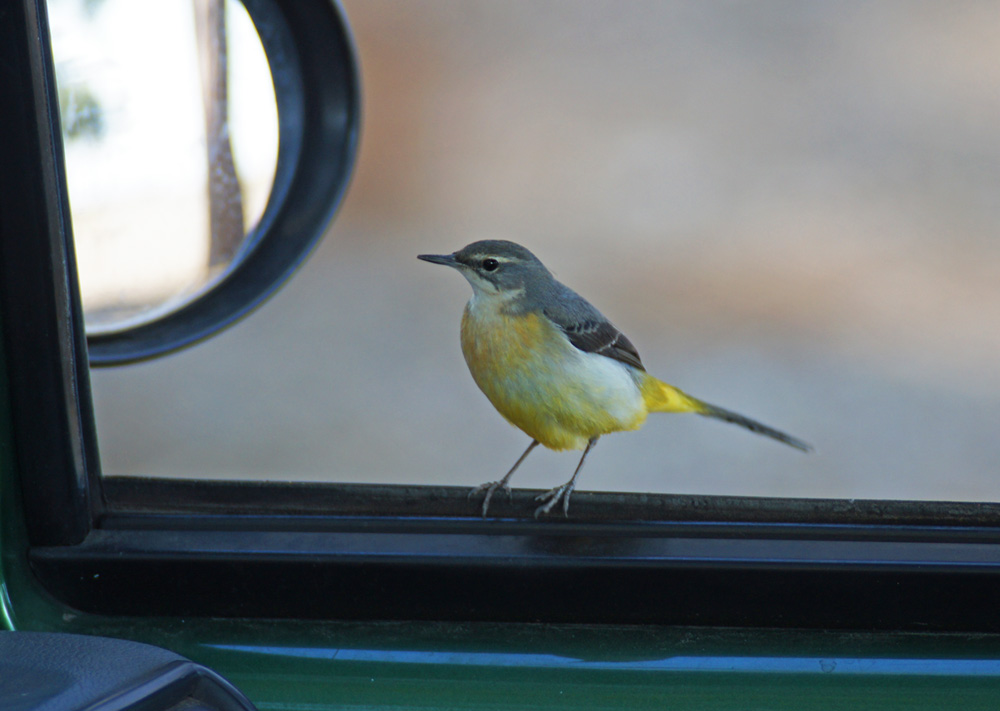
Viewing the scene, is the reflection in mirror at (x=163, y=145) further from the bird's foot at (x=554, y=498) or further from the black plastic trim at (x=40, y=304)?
the bird's foot at (x=554, y=498)

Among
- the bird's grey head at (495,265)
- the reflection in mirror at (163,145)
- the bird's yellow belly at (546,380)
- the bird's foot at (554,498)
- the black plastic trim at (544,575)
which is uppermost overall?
the reflection in mirror at (163,145)

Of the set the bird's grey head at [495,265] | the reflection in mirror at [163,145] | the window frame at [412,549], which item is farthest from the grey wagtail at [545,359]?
the reflection in mirror at [163,145]

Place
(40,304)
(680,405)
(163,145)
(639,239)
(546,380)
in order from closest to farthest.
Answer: (40,304) < (546,380) < (680,405) < (163,145) < (639,239)

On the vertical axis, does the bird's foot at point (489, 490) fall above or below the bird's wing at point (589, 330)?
below

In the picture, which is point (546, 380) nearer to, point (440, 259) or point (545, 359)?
point (545, 359)

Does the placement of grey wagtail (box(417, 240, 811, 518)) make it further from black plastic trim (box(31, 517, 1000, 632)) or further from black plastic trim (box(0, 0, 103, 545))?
black plastic trim (box(0, 0, 103, 545))

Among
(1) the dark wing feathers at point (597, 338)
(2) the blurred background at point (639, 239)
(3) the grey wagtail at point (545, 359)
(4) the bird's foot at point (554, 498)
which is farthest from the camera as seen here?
(2) the blurred background at point (639, 239)

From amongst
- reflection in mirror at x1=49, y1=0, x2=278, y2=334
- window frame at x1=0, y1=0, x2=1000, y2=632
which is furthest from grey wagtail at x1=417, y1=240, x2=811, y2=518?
reflection in mirror at x1=49, y1=0, x2=278, y2=334

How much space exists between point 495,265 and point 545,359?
0.16 meters

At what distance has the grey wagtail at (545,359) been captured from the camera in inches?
54.1

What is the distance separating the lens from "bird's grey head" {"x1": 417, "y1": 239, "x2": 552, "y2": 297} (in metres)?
1.33

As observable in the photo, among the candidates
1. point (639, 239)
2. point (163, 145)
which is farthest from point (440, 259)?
point (639, 239)

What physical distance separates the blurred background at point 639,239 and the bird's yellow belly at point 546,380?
0.47 metres

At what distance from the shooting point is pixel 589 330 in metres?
1.50
